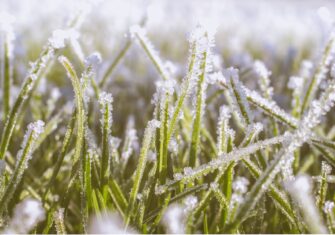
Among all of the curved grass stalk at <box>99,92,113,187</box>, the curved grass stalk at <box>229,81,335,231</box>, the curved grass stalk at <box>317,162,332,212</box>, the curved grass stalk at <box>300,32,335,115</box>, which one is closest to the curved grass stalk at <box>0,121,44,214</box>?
the curved grass stalk at <box>99,92,113,187</box>

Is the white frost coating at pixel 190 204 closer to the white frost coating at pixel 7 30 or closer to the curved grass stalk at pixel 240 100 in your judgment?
the curved grass stalk at pixel 240 100

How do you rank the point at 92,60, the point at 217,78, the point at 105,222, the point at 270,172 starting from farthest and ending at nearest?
1. the point at 217,78
2. the point at 92,60
3. the point at 105,222
4. the point at 270,172

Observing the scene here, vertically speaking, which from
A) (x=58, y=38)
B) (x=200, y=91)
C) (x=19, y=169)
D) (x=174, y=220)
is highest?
(x=58, y=38)

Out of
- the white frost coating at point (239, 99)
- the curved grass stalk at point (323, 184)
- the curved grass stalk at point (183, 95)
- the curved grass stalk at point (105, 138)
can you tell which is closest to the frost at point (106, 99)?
the curved grass stalk at point (105, 138)

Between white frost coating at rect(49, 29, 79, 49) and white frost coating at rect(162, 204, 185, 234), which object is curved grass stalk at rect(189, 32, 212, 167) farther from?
white frost coating at rect(49, 29, 79, 49)

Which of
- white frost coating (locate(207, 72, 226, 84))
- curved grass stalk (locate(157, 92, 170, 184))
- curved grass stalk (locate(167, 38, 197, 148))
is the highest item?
white frost coating (locate(207, 72, 226, 84))

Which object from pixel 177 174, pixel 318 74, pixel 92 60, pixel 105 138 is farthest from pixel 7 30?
pixel 318 74

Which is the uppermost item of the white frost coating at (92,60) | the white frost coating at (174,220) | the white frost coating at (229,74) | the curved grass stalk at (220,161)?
→ the white frost coating at (92,60)

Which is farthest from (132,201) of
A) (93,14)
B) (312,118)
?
(93,14)

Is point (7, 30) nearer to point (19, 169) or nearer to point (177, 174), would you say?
point (19, 169)

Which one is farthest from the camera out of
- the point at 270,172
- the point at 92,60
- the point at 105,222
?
the point at 92,60

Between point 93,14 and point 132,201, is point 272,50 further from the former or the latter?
point 132,201

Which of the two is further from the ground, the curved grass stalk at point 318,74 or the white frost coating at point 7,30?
the white frost coating at point 7,30
